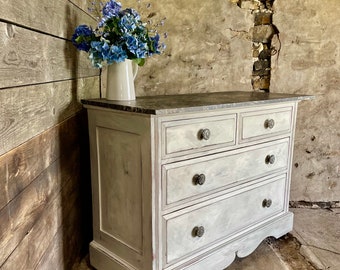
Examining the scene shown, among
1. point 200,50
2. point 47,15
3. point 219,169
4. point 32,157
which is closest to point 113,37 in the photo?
point 47,15

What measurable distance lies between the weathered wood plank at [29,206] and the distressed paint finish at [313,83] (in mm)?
1698

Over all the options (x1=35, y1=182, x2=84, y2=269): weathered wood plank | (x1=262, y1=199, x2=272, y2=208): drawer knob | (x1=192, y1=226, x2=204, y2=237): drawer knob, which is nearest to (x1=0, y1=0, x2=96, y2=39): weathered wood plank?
(x1=35, y1=182, x2=84, y2=269): weathered wood plank

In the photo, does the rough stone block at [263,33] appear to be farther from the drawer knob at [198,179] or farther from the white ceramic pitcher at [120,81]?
the drawer knob at [198,179]

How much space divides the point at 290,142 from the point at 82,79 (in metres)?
1.30

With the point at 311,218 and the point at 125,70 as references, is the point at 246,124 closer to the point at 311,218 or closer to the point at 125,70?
the point at 125,70

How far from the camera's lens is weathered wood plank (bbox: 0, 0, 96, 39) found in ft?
3.17

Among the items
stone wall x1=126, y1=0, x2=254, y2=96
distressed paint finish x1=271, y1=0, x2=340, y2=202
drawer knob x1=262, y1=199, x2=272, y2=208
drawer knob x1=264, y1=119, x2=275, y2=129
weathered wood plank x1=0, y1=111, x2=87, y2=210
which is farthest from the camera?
distressed paint finish x1=271, y1=0, x2=340, y2=202

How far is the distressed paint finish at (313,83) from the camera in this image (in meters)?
2.34

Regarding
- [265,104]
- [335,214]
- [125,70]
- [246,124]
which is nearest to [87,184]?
[125,70]

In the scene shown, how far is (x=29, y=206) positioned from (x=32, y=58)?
51 cm

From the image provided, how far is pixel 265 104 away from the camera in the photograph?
1.75 m

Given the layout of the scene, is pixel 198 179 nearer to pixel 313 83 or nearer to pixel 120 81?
pixel 120 81

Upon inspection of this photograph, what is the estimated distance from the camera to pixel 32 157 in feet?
3.70

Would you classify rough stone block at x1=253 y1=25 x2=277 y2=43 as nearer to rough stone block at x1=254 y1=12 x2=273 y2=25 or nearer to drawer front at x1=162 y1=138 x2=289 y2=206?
rough stone block at x1=254 y1=12 x2=273 y2=25
